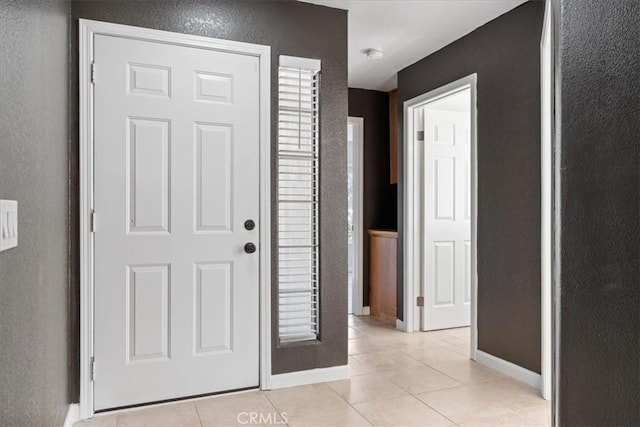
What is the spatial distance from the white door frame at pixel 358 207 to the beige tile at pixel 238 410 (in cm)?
235

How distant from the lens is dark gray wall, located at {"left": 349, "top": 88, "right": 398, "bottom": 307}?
4.89 metres

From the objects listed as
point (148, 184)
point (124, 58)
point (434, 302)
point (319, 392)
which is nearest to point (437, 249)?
point (434, 302)

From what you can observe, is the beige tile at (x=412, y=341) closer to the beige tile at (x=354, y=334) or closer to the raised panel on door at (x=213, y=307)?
the beige tile at (x=354, y=334)

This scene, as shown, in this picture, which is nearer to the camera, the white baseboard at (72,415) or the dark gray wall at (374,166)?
the white baseboard at (72,415)

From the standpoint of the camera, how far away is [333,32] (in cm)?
296

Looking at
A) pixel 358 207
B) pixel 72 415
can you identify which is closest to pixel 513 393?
pixel 72 415

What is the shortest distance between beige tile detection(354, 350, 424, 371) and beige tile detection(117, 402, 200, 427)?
130cm

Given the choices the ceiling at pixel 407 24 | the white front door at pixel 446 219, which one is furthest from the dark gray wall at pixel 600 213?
the white front door at pixel 446 219

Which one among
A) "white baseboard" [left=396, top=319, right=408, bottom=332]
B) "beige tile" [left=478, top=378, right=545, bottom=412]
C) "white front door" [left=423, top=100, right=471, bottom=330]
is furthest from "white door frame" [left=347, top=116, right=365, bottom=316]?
"beige tile" [left=478, top=378, right=545, bottom=412]

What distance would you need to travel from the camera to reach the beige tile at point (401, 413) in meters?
2.32

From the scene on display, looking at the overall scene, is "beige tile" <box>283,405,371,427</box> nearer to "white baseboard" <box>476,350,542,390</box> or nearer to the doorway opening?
"white baseboard" <box>476,350,542,390</box>

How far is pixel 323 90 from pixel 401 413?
1936 mm

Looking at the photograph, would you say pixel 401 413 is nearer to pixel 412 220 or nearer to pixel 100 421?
pixel 100 421

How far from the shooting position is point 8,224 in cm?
114
